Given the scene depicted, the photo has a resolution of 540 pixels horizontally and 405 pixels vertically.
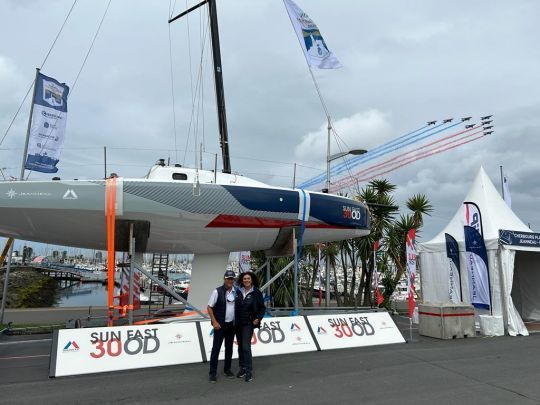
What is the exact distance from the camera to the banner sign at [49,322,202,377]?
5.28 metres

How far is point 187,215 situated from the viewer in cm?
745

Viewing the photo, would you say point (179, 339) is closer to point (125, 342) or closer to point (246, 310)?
point (125, 342)

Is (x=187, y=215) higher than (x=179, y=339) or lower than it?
higher

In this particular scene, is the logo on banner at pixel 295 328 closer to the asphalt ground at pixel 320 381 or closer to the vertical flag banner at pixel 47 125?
the asphalt ground at pixel 320 381

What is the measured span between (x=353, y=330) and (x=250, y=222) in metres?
2.90

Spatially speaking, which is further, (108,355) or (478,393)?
(108,355)

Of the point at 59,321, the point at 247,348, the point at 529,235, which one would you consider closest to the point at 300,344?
the point at 247,348

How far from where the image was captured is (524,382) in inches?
199

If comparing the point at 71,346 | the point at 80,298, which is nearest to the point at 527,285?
the point at 71,346

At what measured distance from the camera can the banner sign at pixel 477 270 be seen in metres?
9.55

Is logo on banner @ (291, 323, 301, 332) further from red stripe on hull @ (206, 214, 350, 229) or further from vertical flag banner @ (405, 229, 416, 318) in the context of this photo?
vertical flag banner @ (405, 229, 416, 318)

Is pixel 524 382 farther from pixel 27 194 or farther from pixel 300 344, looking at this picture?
pixel 27 194

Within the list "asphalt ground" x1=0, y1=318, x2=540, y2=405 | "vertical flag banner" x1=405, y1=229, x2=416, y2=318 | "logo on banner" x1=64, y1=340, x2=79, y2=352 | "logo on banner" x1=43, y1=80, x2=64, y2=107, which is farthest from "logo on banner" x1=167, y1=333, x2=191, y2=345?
"logo on banner" x1=43, y1=80, x2=64, y2=107

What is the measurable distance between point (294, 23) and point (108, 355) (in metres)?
10.9
